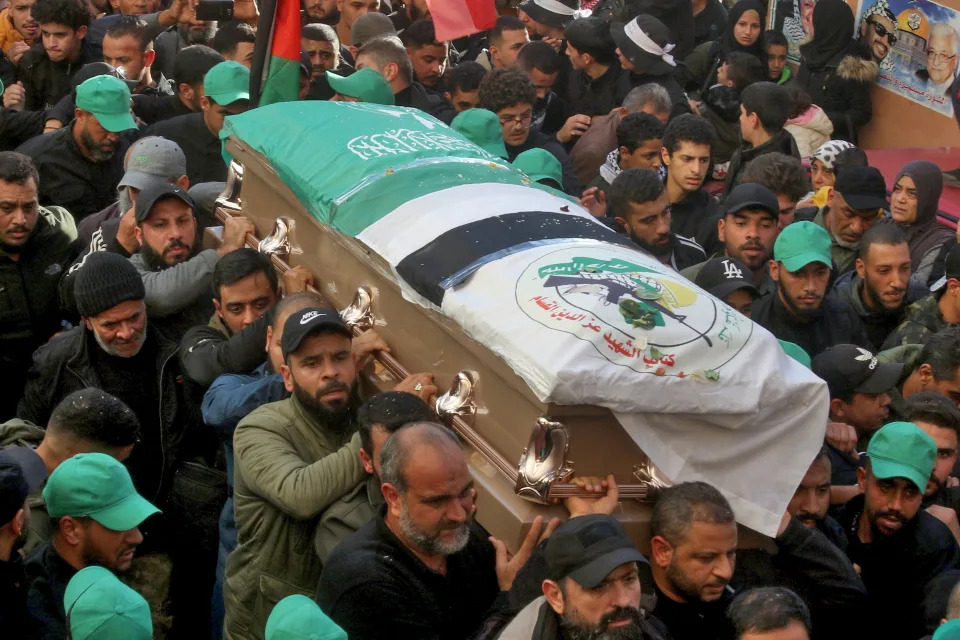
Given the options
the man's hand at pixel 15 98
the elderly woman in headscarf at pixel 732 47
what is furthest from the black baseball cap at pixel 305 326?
the elderly woman in headscarf at pixel 732 47

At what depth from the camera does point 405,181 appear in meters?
4.91

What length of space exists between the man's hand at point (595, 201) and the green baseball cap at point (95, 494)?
10.2ft

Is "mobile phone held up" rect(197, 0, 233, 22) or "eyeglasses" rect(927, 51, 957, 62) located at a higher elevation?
"eyeglasses" rect(927, 51, 957, 62)

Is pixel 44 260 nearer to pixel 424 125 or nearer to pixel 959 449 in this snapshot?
pixel 424 125

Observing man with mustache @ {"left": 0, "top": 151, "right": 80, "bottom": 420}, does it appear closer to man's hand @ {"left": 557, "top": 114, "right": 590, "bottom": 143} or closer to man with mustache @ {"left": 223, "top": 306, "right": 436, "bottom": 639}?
man with mustache @ {"left": 223, "top": 306, "right": 436, "bottom": 639}

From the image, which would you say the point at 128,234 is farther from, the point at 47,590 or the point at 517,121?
the point at 517,121

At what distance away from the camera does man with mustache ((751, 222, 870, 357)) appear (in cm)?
540

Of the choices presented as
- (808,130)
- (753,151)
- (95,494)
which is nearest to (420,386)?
(95,494)

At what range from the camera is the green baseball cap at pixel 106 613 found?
3.23 m

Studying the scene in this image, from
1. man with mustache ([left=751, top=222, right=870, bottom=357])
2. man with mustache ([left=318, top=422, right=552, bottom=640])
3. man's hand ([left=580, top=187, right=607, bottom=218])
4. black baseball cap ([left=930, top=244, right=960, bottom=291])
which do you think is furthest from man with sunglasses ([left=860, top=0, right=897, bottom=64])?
man with mustache ([left=318, top=422, right=552, bottom=640])

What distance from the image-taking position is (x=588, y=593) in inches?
127

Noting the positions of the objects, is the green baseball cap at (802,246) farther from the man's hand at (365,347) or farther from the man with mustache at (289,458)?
the man with mustache at (289,458)

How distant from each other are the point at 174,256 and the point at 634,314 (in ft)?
7.51

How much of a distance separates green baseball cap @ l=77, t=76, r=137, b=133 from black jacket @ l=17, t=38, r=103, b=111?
1579mm
